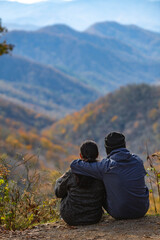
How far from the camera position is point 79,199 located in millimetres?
4352

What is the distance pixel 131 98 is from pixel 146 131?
20.9 m

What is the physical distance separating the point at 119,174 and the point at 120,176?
0.03 meters

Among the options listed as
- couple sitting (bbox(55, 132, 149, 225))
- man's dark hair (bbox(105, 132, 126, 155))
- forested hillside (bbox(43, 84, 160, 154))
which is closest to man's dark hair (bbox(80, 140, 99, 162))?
couple sitting (bbox(55, 132, 149, 225))

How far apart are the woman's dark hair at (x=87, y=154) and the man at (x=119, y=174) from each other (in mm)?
79

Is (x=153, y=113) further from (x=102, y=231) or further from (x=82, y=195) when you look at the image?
(x=102, y=231)

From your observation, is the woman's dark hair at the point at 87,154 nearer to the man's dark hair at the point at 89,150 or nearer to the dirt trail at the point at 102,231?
the man's dark hair at the point at 89,150

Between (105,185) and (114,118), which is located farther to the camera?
(114,118)

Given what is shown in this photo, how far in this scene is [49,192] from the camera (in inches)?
261

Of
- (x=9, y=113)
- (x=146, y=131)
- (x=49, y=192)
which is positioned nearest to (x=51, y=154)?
(x=146, y=131)

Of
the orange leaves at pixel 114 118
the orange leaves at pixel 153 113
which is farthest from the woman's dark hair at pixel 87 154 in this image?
the orange leaves at pixel 114 118

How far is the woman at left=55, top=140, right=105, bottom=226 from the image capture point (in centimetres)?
428

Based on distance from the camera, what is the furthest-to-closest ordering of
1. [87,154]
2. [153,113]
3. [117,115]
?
1. [117,115]
2. [153,113]
3. [87,154]

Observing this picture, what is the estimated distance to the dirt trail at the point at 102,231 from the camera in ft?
13.0

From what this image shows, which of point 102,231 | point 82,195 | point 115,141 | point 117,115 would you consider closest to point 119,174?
point 115,141
